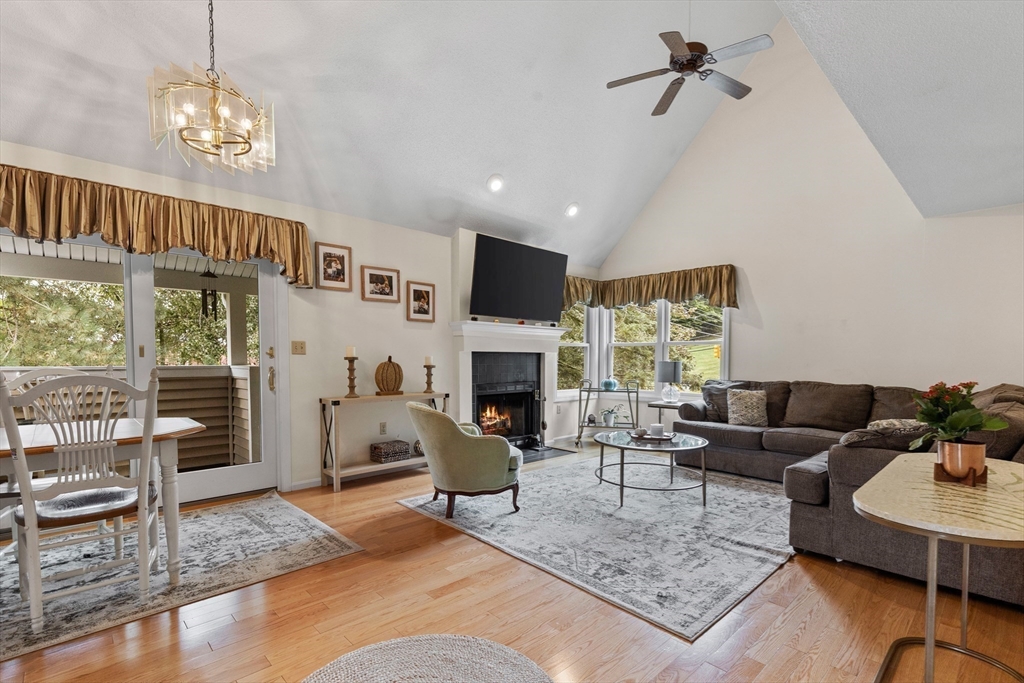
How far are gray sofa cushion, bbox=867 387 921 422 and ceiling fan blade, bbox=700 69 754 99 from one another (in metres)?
2.96

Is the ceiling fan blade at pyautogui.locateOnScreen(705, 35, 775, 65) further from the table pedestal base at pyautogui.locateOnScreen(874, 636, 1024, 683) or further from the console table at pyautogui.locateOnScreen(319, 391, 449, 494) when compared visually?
the console table at pyautogui.locateOnScreen(319, 391, 449, 494)

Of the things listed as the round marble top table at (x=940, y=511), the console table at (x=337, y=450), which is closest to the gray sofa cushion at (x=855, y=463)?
the round marble top table at (x=940, y=511)

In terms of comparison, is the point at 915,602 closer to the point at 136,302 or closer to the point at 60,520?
the point at 60,520

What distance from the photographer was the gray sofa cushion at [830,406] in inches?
177

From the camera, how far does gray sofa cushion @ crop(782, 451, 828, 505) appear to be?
268cm

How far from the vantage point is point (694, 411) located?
5.20 meters

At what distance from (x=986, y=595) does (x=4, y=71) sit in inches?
214

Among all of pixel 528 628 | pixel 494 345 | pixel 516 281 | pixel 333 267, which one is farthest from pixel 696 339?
pixel 528 628

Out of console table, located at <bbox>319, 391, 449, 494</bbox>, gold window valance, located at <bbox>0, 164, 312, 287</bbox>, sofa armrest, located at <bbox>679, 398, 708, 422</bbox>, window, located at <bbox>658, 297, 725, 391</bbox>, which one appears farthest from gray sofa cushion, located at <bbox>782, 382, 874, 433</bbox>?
gold window valance, located at <bbox>0, 164, 312, 287</bbox>

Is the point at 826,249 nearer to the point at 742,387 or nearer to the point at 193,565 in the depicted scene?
the point at 742,387

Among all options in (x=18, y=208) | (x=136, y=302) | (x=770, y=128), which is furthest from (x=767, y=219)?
(x=18, y=208)

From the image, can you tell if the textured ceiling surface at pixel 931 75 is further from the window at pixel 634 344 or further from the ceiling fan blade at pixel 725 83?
the window at pixel 634 344

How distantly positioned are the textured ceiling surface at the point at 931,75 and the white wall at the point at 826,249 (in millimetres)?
958

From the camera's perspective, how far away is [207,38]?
112 inches
